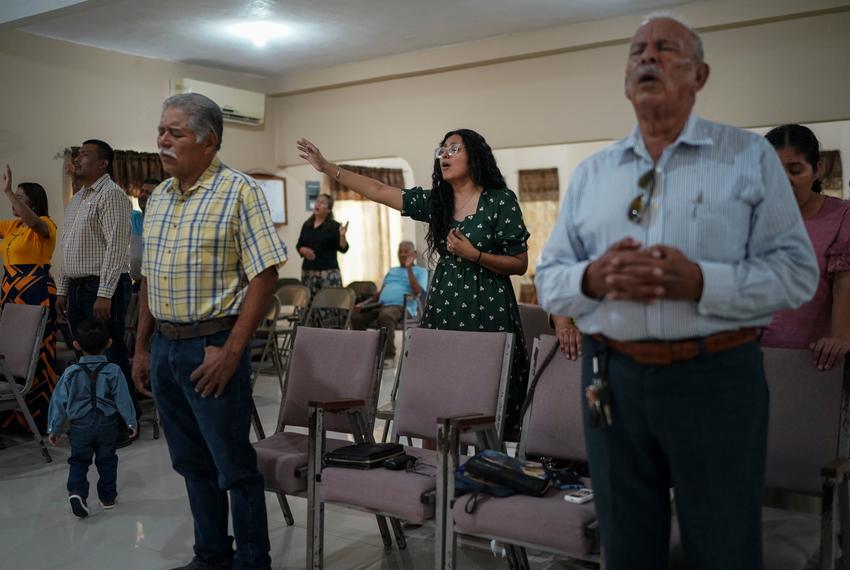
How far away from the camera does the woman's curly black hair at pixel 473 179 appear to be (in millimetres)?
3188

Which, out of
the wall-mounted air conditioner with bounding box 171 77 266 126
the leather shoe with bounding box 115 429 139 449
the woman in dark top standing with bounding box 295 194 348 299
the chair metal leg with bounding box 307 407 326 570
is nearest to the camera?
the chair metal leg with bounding box 307 407 326 570

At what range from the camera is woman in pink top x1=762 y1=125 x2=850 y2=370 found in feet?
7.73

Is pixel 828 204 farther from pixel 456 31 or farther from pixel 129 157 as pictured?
pixel 129 157

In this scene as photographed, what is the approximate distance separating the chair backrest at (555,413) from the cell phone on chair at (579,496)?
0.99 feet

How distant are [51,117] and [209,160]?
5.11 meters

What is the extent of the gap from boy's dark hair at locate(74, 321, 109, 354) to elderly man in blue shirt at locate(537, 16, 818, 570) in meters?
2.77

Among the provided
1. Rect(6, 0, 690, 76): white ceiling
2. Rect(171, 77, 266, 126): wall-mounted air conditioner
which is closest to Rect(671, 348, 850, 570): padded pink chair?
Rect(6, 0, 690, 76): white ceiling

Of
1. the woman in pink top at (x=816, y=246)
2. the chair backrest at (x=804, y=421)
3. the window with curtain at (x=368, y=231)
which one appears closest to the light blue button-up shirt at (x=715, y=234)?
the chair backrest at (x=804, y=421)

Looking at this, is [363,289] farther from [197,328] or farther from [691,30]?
[691,30]

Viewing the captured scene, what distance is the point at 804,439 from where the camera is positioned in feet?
7.26

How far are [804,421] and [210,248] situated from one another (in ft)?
5.80

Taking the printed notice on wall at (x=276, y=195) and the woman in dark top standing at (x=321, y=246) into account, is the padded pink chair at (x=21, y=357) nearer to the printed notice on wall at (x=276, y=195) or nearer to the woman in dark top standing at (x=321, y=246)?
the woman in dark top standing at (x=321, y=246)

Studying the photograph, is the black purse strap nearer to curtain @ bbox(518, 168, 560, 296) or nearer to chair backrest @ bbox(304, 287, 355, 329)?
chair backrest @ bbox(304, 287, 355, 329)

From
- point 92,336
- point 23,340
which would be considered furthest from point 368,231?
point 92,336
